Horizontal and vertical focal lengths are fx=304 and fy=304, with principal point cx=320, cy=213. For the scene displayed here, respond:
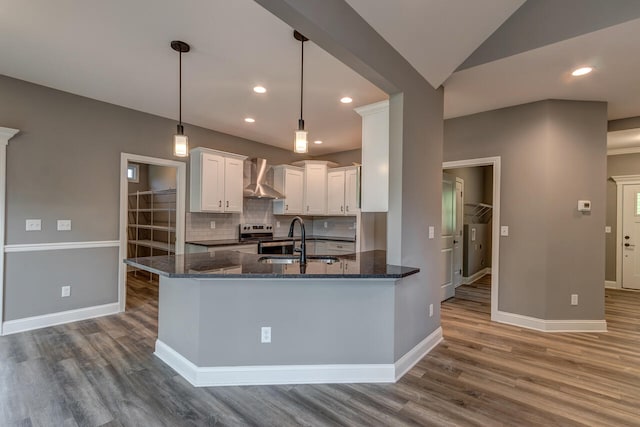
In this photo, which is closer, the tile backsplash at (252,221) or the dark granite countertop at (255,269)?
the dark granite countertop at (255,269)

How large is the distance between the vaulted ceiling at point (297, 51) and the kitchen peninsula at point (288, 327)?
1.84m

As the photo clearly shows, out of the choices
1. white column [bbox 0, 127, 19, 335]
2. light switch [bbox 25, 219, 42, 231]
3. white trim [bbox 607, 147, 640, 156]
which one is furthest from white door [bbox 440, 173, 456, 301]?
white column [bbox 0, 127, 19, 335]

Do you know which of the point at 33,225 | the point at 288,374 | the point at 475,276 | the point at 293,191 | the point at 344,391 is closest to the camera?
the point at 344,391

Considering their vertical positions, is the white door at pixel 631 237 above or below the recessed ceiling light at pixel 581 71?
below

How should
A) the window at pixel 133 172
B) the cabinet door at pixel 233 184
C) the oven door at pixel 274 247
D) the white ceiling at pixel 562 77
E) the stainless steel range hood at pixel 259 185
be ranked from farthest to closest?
the window at pixel 133 172 < the stainless steel range hood at pixel 259 185 < the oven door at pixel 274 247 < the cabinet door at pixel 233 184 < the white ceiling at pixel 562 77

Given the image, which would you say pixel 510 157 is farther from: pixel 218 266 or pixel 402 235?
pixel 218 266

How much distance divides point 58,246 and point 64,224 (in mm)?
263

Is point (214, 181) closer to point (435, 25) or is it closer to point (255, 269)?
point (255, 269)

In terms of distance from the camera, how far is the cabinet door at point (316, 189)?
19.5 ft

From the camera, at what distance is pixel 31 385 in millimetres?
2291

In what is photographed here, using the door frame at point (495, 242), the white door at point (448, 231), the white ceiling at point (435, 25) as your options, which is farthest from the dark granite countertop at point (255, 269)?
the white door at point (448, 231)

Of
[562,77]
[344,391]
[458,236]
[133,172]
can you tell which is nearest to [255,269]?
[344,391]

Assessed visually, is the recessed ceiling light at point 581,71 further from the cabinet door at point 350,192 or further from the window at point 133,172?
the window at point 133,172

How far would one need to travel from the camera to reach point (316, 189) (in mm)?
5949
